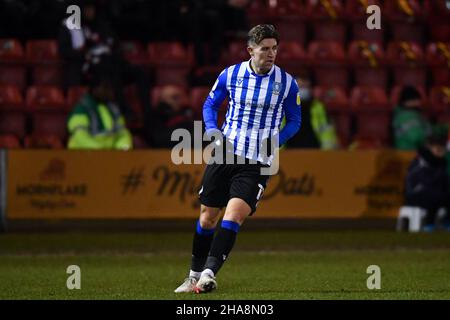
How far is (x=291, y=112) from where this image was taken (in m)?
8.86

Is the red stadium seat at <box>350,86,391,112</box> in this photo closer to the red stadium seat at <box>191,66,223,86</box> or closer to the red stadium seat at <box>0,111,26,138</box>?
the red stadium seat at <box>191,66,223,86</box>

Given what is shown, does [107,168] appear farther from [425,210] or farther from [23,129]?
[425,210]

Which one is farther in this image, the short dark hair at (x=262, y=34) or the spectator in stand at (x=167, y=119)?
the spectator in stand at (x=167, y=119)

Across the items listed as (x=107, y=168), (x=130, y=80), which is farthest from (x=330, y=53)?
(x=107, y=168)

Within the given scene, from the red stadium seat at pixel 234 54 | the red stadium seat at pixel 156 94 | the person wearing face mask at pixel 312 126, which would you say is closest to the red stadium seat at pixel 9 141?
the red stadium seat at pixel 156 94

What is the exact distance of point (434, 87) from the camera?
18.9 meters

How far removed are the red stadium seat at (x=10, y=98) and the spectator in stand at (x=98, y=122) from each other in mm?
1444

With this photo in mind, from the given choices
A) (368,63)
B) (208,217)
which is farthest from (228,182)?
(368,63)

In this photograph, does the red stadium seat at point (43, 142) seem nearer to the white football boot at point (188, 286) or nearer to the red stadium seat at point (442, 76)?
the red stadium seat at point (442, 76)

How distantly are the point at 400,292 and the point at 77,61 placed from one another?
28.7 ft

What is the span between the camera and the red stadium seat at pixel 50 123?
1653 cm

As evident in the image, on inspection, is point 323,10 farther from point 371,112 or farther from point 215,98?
point 215,98

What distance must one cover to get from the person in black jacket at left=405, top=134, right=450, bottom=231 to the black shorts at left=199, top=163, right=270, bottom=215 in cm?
715

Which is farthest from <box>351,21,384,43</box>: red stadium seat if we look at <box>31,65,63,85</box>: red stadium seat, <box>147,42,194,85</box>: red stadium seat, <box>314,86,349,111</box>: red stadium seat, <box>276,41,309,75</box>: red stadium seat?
<box>31,65,63,85</box>: red stadium seat
